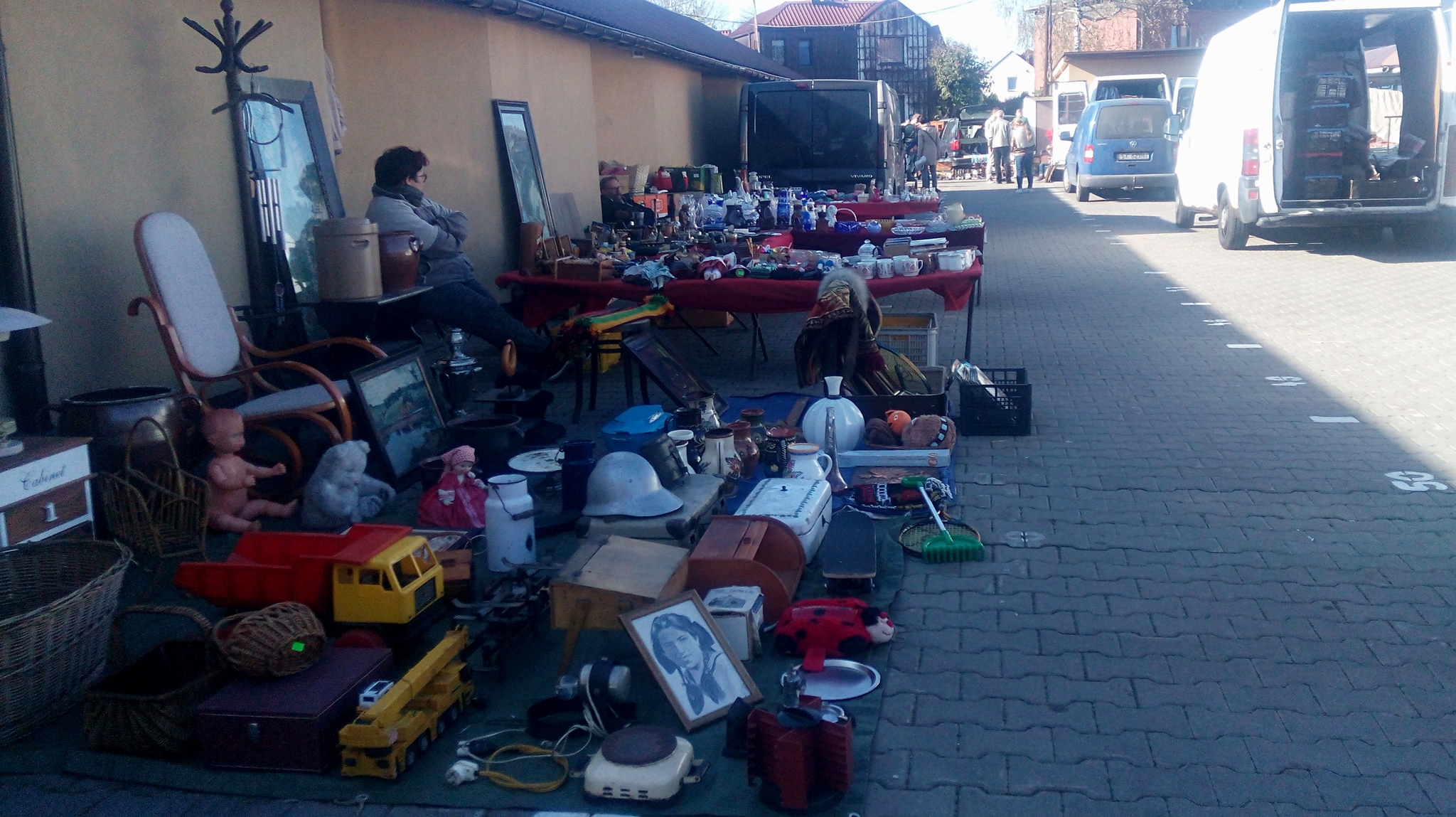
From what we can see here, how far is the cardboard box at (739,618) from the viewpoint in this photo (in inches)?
143

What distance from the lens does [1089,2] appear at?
5025 centimetres

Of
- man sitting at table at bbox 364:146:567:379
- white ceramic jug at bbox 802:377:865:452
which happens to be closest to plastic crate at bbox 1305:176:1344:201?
white ceramic jug at bbox 802:377:865:452

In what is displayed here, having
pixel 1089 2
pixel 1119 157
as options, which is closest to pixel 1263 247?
pixel 1119 157

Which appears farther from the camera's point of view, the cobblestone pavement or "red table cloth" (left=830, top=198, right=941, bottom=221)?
"red table cloth" (left=830, top=198, right=941, bottom=221)

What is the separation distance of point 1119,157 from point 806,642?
21.5 meters

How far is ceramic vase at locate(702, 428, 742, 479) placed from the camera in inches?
205

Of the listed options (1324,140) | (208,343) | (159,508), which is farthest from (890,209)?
(159,508)

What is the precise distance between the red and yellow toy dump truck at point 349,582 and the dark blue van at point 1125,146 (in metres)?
21.3

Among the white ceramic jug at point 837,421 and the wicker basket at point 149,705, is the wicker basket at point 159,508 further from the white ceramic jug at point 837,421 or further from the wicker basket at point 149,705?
the white ceramic jug at point 837,421

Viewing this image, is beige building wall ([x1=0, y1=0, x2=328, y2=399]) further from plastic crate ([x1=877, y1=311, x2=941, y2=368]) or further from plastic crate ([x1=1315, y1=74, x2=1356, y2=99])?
plastic crate ([x1=1315, y1=74, x2=1356, y2=99])

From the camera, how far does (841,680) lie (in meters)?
3.56

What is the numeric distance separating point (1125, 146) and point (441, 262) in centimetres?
1854

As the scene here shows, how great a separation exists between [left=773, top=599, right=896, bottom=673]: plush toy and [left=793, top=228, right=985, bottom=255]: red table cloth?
19.8 feet

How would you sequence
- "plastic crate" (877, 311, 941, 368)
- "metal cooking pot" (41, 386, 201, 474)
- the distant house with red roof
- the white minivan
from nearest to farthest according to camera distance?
1. "metal cooking pot" (41, 386, 201, 474)
2. "plastic crate" (877, 311, 941, 368)
3. the white minivan
4. the distant house with red roof
